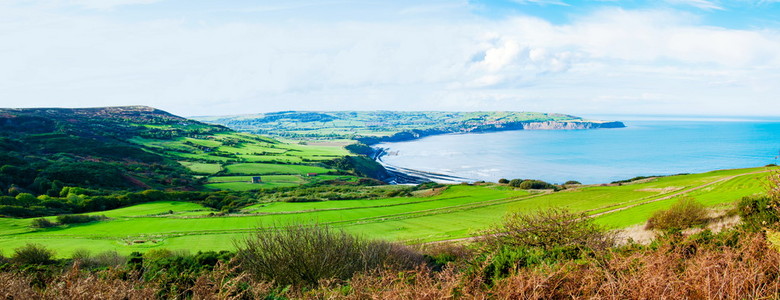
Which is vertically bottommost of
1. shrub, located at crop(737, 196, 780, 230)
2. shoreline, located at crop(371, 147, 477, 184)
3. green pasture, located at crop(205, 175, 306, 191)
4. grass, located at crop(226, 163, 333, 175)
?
shoreline, located at crop(371, 147, 477, 184)

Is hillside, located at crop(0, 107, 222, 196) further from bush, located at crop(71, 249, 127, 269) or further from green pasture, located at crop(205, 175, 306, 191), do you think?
bush, located at crop(71, 249, 127, 269)

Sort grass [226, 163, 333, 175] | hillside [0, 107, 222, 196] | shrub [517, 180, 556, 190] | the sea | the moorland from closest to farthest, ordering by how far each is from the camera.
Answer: the moorland → shrub [517, 180, 556, 190] → hillside [0, 107, 222, 196] → grass [226, 163, 333, 175] → the sea

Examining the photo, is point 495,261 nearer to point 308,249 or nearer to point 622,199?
point 308,249

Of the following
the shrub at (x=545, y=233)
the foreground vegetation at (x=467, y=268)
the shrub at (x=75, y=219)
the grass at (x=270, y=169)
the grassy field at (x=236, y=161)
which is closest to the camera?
the foreground vegetation at (x=467, y=268)

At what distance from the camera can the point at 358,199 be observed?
59156mm

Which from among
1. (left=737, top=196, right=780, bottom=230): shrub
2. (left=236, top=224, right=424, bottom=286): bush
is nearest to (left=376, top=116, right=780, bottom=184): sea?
(left=737, top=196, right=780, bottom=230): shrub

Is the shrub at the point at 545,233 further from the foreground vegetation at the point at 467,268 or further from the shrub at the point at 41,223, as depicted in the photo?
the shrub at the point at 41,223

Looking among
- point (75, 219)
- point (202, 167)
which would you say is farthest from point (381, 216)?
point (202, 167)

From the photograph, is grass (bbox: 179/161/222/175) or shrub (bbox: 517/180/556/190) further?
grass (bbox: 179/161/222/175)

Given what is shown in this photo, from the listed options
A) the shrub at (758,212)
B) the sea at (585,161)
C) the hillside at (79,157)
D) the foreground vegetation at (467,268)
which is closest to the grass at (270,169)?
the hillside at (79,157)

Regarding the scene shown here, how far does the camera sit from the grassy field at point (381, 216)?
3100 centimetres

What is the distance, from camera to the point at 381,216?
45.8 m

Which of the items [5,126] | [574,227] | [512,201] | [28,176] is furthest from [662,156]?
[5,126]

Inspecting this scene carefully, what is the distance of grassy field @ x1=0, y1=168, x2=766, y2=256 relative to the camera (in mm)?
31000
